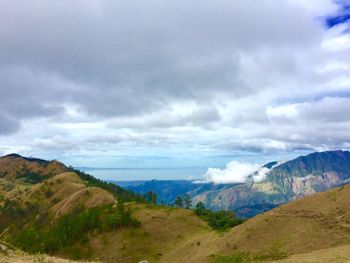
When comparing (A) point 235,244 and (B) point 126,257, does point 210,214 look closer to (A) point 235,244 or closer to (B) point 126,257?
(B) point 126,257

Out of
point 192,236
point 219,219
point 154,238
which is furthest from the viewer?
point 219,219

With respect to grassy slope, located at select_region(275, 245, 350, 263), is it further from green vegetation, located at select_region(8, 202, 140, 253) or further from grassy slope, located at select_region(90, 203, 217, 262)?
green vegetation, located at select_region(8, 202, 140, 253)

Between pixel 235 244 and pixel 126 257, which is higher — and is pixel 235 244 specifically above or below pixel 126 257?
above

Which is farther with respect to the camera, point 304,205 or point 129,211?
point 129,211

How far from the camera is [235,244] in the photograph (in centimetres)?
7044

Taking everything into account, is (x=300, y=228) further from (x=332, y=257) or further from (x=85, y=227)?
(x=85, y=227)

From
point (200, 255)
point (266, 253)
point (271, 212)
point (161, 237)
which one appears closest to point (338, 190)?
point (271, 212)

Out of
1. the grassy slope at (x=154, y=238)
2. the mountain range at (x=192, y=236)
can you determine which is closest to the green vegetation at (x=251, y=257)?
the mountain range at (x=192, y=236)

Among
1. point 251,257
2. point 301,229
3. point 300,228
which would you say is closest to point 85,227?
point 251,257

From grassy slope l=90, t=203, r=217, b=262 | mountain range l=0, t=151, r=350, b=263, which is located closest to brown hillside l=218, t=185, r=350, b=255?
mountain range l=0, t=151, r=350, b=263

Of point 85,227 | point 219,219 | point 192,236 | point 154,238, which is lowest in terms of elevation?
point 154,238

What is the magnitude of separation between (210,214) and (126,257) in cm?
3636

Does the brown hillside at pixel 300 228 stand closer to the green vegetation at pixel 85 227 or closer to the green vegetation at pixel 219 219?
the green vegetation at pixel 219 219

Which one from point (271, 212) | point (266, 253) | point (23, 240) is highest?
point (271, 212)
